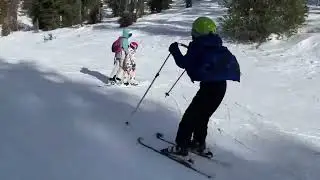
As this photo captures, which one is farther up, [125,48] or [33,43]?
[125,48]

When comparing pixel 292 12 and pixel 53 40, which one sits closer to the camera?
pixel 292 12

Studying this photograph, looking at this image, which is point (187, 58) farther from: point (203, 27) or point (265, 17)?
point (265, 17)

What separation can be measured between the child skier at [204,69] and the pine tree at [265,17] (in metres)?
12.5

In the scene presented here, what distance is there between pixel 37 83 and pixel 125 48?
2230 millimetres

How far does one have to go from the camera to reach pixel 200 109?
6.86 metres

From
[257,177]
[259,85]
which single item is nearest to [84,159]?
[257,177]

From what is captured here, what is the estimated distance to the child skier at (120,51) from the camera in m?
13.0

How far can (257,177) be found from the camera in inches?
268

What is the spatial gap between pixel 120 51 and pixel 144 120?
4170 mm

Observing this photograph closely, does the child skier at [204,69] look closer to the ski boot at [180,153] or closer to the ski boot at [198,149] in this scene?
the ski boot at [180,153]

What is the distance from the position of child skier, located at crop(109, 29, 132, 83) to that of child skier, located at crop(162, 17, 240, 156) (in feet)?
20.4

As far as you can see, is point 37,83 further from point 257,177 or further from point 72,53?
point 72,53

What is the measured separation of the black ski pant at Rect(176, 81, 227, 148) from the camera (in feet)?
22.0

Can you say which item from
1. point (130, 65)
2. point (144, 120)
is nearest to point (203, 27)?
point (144, 120)
